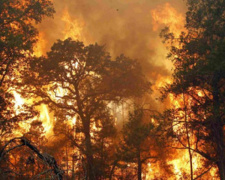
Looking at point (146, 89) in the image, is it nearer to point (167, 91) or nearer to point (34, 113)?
point (167, 91)

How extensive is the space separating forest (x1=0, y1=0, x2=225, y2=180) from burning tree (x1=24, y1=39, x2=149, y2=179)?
10 centimetres

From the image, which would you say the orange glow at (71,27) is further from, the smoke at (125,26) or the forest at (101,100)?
the forest at (101,100)

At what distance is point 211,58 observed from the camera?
14258 mm

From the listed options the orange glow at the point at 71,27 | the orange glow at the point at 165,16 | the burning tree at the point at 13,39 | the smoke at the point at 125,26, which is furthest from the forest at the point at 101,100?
the orange glow at the point at 165,16

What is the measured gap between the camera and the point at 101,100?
1120 inches

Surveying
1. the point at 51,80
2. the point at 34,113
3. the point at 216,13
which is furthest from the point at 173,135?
the point at 51,80

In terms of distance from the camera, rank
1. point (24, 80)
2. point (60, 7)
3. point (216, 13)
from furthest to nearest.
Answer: point (60, 7), point (24, 80), point (216, 13)

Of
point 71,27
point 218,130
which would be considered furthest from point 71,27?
point 218,130

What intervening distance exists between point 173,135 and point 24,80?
1477 cm

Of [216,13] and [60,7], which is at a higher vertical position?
[60,7]

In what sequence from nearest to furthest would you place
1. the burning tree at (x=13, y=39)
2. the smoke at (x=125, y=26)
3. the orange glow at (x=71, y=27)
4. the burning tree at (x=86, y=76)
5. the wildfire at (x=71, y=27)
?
the burning tree at (x=13, y=39) < the burning tree at (x=86, y=76) < the smoke at (x=125, y=26) < the orange glow at (x=71, y=27) < the wildfire at (x=71, y=27)

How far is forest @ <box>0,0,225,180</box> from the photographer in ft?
46.5

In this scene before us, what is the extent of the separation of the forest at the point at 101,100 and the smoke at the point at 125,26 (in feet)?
50.2

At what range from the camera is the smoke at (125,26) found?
70250 millimetres
